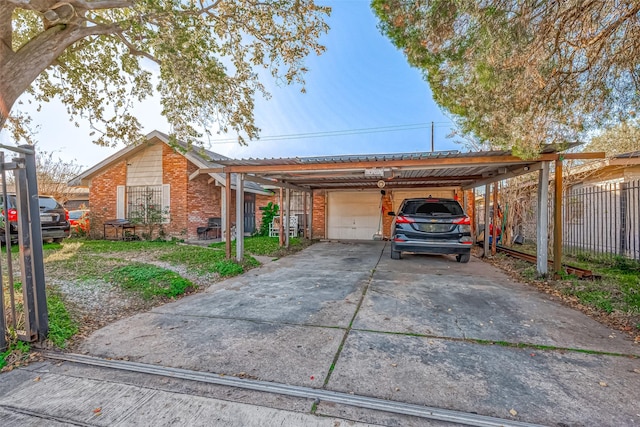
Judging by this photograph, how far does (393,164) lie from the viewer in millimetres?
6887

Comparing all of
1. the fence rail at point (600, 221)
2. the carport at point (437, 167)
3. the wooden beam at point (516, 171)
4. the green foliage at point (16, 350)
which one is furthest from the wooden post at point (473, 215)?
the green foliage at point (16, 350)

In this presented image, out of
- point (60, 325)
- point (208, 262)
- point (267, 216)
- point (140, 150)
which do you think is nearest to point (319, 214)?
point (267, 216)

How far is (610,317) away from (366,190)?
33.6 ft

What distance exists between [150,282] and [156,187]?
838 centimetres

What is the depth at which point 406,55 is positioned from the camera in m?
4.26

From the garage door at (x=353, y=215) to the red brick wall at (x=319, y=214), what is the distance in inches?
9.5

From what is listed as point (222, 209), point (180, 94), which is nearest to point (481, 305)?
point (180, 94)

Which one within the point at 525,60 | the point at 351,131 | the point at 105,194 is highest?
the point at 351,131

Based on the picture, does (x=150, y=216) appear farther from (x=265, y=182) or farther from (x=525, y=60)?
(x=525, y=60)

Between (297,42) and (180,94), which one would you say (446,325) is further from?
(180,94)

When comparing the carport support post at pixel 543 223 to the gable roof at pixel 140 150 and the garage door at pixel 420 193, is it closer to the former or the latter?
the garage door at pixel 420 193

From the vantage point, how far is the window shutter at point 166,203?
39.5ft

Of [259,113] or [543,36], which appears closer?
[543,36]

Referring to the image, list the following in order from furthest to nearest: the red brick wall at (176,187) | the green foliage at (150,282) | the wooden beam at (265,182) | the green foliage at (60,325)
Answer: the red brick wall at (176,187) < the wooden beam at (265,182) < the green foliage at (150,282) < the green foliage at (60,325)
